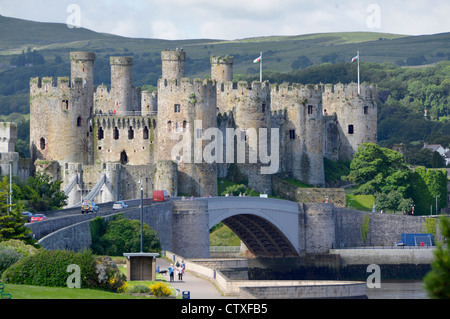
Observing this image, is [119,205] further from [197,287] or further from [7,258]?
[7,258]

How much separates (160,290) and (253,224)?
51338mm

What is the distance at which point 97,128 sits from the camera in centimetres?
10750

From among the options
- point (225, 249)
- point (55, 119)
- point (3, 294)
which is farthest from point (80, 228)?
point (225, 249)

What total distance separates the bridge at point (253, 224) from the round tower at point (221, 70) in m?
18.8

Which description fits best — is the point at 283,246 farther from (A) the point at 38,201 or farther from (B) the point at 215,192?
(A) the point at 38,201

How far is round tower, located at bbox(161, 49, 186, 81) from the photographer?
11075cm

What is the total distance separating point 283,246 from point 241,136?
10884mm

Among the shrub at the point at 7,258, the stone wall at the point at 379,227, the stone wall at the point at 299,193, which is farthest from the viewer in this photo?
the stone wall at the point at 299,193

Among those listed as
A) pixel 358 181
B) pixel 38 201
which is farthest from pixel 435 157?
pixel 38 201

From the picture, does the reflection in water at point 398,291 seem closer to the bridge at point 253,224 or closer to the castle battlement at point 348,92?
the bridge at point 253,224

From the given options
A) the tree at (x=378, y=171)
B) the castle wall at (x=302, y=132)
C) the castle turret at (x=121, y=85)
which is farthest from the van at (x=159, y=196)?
the tree at (x=378, y=171)

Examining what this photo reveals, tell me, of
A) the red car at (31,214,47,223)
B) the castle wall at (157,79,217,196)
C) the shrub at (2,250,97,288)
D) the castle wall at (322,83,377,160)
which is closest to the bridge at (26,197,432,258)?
the red car at (31,214,47,223)

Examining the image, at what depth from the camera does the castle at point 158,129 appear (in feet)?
334
